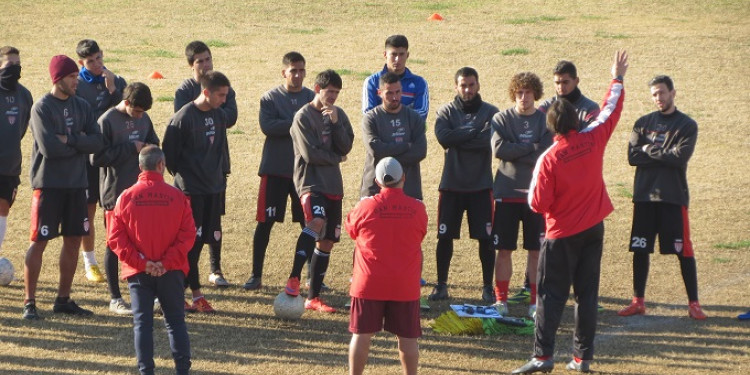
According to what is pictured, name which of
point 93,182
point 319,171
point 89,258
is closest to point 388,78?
point 319,171

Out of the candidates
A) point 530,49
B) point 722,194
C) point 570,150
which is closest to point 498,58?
point 530,49

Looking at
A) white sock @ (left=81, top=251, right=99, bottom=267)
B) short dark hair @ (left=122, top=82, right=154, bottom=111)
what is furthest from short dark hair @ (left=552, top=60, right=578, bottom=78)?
white sock @ (left=81, top=251, right=99, bottom=267)

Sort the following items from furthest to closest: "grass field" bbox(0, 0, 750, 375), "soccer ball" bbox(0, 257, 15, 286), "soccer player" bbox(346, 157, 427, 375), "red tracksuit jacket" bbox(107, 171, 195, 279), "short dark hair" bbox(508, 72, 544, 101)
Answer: "soccer ball" bbox(0, 257, 15, 286) < "short dark hair" bbox(508, 72, 544, 101) < "grass field" bbox(0, 0, 750, 375) < "red tracksuit jacket" bbox(107, 171, 195, 279) < "soccer player" bbox(346, 157, 427, 375)

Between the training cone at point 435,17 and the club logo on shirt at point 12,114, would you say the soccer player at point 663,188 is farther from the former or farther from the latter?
the training cone at point 435,17

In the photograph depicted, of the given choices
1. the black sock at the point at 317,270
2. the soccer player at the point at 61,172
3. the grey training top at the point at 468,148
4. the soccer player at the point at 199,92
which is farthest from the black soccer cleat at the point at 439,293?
the soccer player at the point at 61,172

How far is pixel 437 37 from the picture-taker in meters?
26.5

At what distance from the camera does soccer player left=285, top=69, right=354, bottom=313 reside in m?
10.4

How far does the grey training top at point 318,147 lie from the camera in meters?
10.4

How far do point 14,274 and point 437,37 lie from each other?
16.6 m

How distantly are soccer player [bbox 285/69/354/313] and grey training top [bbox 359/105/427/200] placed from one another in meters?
0.24

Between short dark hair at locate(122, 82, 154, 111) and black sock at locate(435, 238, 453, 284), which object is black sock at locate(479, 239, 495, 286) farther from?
short dark hair at locate(122, 82, 154, 111)

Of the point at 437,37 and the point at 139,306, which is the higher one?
the point at 437,37

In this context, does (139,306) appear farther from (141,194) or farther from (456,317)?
(456,317)

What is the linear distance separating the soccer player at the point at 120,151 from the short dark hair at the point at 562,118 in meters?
3.90
